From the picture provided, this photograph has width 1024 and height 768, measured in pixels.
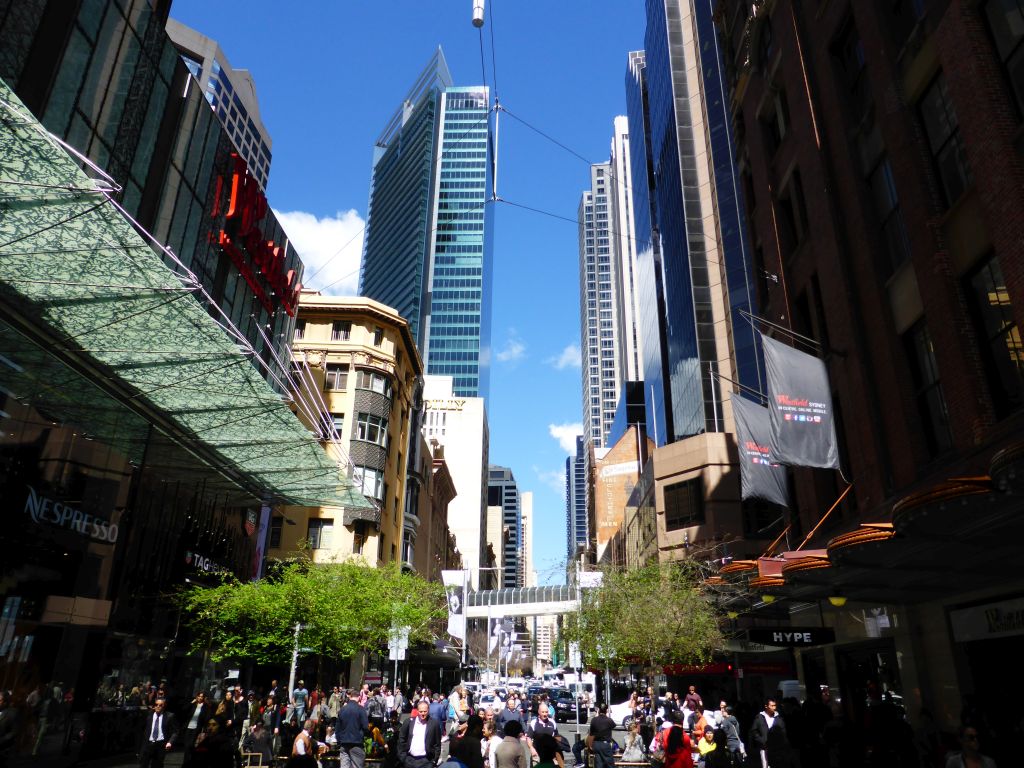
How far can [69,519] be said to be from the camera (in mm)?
21406

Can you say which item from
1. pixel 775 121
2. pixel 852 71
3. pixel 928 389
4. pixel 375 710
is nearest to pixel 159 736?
pixel 375 710

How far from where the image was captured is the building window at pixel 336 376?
4738cm

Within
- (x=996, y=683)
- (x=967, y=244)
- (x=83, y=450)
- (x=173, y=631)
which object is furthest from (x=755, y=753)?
(x=173, y=631)

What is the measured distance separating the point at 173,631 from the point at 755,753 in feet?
78.9

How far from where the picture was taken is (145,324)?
18938 millimetres

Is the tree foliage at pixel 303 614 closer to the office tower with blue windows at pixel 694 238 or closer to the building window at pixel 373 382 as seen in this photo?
the building window at pixel 373 382

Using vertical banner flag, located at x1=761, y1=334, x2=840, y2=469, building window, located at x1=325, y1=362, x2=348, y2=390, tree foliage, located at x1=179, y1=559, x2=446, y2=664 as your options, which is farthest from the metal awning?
building window, located at x1=325, y1=362, x2=348, y2=390

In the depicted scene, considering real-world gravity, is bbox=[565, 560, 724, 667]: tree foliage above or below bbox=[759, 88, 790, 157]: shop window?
below

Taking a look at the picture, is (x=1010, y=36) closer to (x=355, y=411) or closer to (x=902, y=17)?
(x=902, y=17)

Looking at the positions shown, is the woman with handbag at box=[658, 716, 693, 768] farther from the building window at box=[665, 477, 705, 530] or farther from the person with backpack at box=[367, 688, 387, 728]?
the building window at box=[665, 477, 705, 530]

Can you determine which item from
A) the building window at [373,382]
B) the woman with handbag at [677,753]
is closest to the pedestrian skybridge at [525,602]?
the building window at [373,382]

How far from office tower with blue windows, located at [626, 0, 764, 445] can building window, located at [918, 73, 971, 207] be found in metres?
39.1

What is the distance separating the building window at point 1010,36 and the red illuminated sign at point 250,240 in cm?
2578

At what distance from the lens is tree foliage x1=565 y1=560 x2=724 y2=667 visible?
30.0 m
